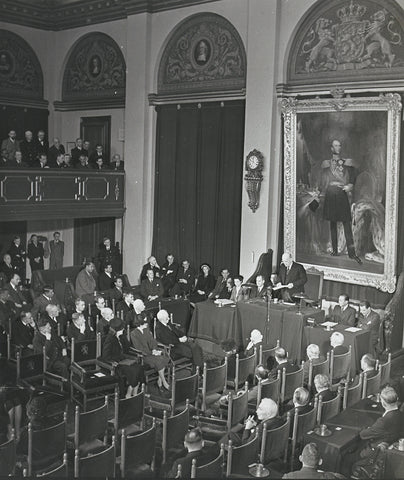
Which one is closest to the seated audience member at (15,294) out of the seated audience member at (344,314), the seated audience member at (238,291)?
the seated audience member at (238,291)

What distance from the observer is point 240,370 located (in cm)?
939

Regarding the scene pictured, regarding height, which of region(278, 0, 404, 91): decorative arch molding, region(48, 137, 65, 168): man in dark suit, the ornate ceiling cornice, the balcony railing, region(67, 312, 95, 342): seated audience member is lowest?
region(67, 312, 95, 342): seated audience member

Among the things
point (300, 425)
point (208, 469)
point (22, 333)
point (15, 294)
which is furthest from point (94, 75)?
point (208, 469)

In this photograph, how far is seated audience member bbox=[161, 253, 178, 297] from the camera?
15125mm

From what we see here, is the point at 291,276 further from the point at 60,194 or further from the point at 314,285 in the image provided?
the point at 60,194

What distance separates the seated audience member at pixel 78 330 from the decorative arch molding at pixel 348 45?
6.74 metres

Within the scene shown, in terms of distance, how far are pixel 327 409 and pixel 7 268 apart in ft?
32.5

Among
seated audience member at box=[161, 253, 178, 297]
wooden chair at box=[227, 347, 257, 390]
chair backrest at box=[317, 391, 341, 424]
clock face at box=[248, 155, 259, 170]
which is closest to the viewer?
chair backrest at box=[317, 391, 341, 424]

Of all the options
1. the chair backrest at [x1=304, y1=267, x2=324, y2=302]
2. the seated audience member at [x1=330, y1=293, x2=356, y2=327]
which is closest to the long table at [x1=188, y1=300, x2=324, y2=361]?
the seated audience member at [x1=330, y1=293, x2=356, y2=327]

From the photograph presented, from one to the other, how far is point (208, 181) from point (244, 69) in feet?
9.02

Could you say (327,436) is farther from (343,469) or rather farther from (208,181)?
(208,181)

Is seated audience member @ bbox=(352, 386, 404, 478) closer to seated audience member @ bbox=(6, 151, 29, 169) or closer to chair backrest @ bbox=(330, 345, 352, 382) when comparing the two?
chair backrest @ bbox=(330, 345, 352, 382)

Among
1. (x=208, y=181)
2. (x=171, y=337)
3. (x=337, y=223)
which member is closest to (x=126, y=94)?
(x=208, y=181)

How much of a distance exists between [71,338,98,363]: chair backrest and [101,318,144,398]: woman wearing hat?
0.27 meters
